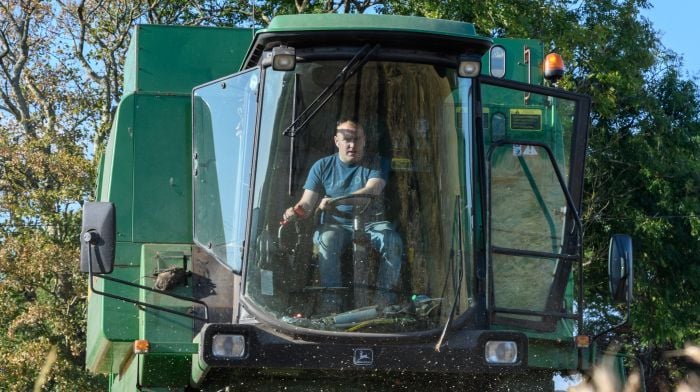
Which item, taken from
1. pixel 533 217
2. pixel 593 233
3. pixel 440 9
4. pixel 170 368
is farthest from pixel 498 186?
pixel 593 233

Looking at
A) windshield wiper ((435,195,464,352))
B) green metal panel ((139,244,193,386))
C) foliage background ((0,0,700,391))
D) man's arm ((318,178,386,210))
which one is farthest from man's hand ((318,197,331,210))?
foliage background ((0,0,700,391))

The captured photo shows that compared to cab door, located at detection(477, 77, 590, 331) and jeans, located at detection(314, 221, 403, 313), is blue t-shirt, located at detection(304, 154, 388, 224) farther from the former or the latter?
cab door, located at detection(477, 77, 590, 331)

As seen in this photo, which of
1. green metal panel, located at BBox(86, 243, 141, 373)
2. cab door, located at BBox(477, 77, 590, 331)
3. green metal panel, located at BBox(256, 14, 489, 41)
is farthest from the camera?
green metal panel, located at BBox(86, 243, 141, 373)

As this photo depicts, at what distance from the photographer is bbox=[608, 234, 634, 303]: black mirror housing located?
20.8 feet

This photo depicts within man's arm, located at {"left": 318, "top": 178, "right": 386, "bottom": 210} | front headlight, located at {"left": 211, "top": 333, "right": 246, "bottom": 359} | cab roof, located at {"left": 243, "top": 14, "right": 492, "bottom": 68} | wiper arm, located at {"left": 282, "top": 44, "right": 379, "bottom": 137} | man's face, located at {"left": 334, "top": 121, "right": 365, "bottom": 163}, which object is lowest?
front headlight, located at {"left": 211, "top": 333, "right": 246, "bottom": 359}

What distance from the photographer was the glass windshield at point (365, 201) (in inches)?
229

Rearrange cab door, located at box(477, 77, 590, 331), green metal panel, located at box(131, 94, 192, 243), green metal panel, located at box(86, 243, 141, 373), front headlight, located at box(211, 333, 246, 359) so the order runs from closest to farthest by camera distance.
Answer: front headlight, located at box(211, 333, 246, 359) < cab door, located at box(477, 77, 590, 331) < green metal panel, located at box(86, 243, 141, 373) < green metal panel, located at box(131, 94, 192, 243)

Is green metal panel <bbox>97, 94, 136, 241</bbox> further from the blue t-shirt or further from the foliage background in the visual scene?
the foliage background

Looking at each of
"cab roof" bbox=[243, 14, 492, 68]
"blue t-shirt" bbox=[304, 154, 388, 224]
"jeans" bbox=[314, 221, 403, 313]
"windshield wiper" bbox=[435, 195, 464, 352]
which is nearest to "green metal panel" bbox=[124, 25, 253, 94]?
"cab roof" bbox=[243, 14, 492, 68]

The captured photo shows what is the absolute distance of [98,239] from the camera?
19.4ft

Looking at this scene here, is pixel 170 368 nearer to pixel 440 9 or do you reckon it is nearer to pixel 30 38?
pixel 440 9

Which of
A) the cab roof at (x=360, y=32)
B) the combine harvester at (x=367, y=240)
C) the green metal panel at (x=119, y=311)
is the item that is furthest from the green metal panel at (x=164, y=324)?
the cab roof at (x=360, y=32)

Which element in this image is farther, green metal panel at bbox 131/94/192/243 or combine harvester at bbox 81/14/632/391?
green metal panel at bbox 131/94/192/243

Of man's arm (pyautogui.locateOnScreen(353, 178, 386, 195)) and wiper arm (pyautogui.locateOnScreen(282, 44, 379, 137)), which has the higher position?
wiper arm (pyautogui.locateOnScreen(282, 44, 379, 137))
